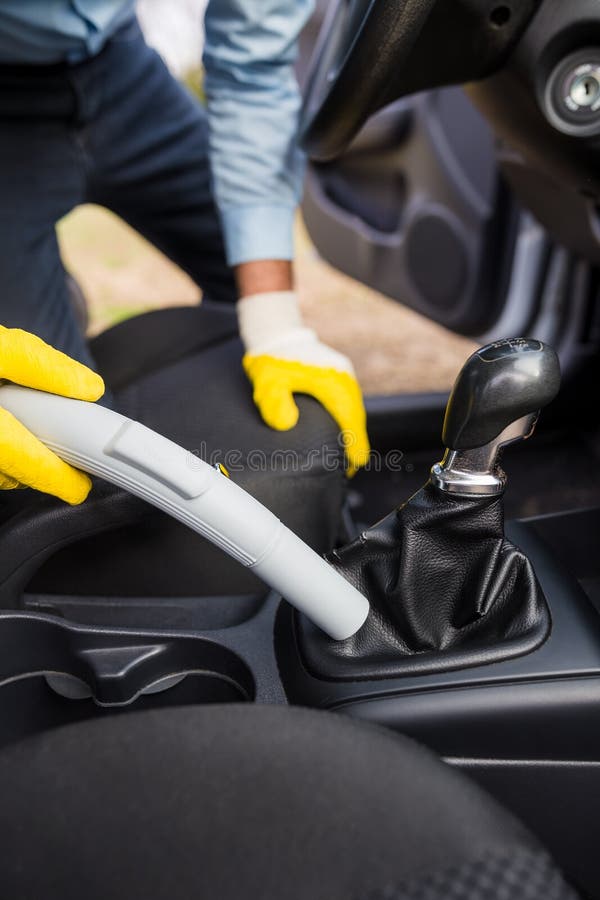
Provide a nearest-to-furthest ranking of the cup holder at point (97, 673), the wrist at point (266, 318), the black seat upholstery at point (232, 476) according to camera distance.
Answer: the cup holder at point (97, 673), the black seat upholstery at point (232, 476), the wrist at point (266, 318)

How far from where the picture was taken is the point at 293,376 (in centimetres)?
86

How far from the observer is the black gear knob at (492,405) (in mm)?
574

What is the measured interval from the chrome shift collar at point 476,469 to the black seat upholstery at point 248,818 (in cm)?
21

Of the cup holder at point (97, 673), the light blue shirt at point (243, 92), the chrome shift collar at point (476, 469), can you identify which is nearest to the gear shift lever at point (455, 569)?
the chrome shift collar at point (476, 469)

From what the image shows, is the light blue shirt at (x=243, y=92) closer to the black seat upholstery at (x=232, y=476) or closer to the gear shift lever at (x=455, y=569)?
the black seat upholstery at (x=232, y=476)

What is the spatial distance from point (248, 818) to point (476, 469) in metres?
0.31

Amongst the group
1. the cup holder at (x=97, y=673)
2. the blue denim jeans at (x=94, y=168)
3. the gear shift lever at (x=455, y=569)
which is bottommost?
the cup holder at (x=97, y=673)

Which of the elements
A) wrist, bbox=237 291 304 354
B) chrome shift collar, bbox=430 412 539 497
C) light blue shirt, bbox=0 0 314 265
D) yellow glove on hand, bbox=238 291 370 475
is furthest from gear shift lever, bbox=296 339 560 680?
light blue shirt, bbox=0 0 314 265

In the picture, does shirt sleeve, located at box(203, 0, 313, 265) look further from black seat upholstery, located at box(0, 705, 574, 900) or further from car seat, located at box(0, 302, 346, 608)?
black seat upholstery, located at box(0, 705, 574, 900)

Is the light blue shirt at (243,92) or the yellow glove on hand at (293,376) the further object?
the light blue shirt at (243,92)

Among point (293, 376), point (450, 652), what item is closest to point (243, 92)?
point (293, 376)

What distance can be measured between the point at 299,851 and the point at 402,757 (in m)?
0.08

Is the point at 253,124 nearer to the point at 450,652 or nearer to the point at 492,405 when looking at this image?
the point at 492,405

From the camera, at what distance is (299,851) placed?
41cm
